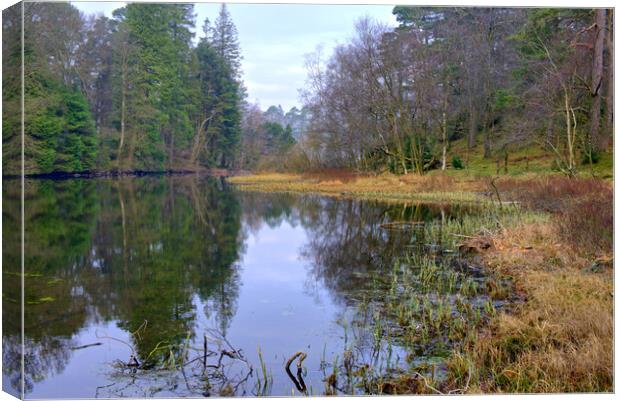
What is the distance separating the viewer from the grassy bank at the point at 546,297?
427 cm

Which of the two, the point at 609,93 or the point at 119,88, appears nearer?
the point at 609,93

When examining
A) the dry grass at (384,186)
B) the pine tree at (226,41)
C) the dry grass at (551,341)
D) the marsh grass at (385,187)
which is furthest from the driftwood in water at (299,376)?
the dry grass at (384,186)

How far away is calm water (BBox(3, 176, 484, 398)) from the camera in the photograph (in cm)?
449

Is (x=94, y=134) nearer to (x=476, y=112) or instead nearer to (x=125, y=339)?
(x=125, y=339)

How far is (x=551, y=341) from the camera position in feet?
16.0

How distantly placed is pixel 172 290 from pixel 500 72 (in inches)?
195

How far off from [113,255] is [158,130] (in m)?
2.62

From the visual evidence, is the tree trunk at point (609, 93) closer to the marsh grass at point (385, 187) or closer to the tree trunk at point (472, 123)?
the tree trunk at point (472, 123)

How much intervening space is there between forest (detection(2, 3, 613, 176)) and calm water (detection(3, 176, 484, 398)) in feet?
1.60

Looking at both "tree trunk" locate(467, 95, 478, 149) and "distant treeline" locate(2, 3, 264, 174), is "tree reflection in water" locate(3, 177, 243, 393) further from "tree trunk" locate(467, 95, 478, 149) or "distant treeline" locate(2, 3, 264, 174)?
"tree trunk" locate(467, 95, 478, 149)

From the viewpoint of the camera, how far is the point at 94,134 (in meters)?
6.16

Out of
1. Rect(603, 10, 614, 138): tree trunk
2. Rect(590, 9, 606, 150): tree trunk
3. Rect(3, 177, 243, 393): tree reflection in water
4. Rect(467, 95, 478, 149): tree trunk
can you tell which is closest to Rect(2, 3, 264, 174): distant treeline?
Rect(3, 177, 243, 393): tree reflection in water

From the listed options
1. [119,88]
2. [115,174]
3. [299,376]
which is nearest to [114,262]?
[115,174]

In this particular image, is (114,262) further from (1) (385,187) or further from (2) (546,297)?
(1) (385,187)
